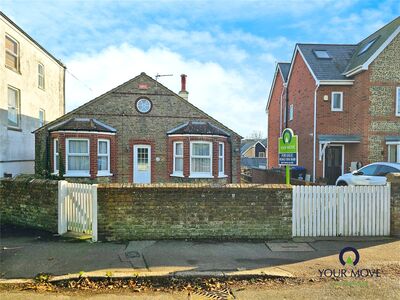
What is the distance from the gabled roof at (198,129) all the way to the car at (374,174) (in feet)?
20.9

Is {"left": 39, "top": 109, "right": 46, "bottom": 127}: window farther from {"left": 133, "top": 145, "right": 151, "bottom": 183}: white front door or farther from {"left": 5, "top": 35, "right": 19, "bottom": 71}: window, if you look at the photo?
{"left": 133, "top": 145, "right": 151, "bottom": 183}: white front door

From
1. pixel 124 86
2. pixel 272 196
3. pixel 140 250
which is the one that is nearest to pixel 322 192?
pixel 272 196

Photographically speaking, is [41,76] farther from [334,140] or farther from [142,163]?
[334,140]

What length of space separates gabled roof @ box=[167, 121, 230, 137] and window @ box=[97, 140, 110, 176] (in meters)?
3.20

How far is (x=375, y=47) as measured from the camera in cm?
1778

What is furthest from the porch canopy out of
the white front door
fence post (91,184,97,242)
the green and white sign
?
fence post (91,184,97,242)

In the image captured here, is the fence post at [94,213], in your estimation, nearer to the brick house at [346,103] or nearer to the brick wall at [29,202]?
the brick wall at [29,202]

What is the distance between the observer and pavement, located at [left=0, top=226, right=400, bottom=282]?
17.3ft

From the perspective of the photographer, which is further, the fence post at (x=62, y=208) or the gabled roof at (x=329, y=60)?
the gabled roof at (x=329, y=60)

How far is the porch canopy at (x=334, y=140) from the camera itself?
17631mm

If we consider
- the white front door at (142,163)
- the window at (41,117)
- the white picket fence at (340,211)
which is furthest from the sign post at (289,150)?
the window at (41,117)

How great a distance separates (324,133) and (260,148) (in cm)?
3497

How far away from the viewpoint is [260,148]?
2106 inches

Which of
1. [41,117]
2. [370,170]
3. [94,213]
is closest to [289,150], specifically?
[94,213]
